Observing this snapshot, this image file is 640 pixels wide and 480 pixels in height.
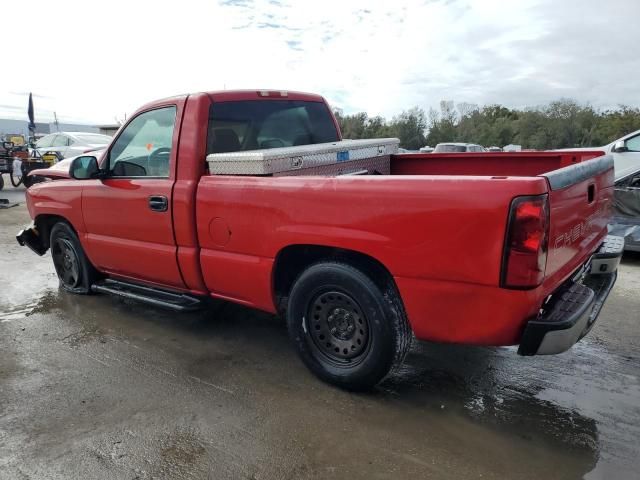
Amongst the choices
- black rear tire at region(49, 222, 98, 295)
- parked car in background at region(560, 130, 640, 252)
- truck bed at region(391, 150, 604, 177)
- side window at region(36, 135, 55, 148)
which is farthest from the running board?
side window at region(36, 135, 55, 148)

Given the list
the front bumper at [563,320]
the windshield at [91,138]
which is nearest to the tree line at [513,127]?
the windshield at [91,138]

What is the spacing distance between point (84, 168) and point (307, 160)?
6.94 ft

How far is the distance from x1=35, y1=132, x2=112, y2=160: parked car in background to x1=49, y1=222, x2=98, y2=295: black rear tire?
10.7 meters

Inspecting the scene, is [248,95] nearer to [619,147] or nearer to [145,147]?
[145,147]

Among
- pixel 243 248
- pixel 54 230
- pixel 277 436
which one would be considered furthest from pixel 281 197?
pixel 54 230

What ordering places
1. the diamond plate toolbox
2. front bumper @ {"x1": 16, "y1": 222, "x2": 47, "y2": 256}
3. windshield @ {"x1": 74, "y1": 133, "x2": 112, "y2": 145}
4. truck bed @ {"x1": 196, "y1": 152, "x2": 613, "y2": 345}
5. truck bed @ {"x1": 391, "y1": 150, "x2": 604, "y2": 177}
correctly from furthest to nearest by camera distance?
windshield @ {"x1": 74, "y1": 133, "x2": 112, "y2": 145} → front bumper @ {"x1": 16, "y1": 222, "x2": 47, "y2": 256} → truck bed @ {"x1": 391, "y1": 150, "x2": 604, "y2": 177} → the diamond plate toolbox → truck bed @ {"x1": 196, "y1": 152, "x2": 613, "y2": 345}

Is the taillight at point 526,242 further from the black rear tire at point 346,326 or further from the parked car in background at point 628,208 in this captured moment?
the parked car in background at point 628,208

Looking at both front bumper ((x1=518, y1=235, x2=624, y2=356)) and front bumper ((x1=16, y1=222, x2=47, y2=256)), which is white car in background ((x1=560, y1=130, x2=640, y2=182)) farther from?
front bumper ((x1=16, y1=222, x2=47, y2=256))

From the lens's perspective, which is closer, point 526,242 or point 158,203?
point 526,242

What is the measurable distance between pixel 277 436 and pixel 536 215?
1797 mm

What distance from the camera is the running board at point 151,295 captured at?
3824mm

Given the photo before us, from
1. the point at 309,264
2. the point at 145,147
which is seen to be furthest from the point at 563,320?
the point at 145,147

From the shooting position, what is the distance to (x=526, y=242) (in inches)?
91.3

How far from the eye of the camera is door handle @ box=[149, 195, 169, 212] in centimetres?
370
